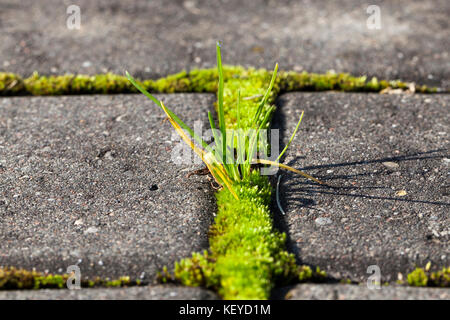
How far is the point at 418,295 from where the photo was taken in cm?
164

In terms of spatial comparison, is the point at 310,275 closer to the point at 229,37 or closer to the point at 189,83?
the point at 189,83

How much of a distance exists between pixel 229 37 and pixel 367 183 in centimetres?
176

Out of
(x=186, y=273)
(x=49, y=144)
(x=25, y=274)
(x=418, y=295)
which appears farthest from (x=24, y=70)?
(x=418, y=295)

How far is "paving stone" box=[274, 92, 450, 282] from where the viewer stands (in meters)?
1.82

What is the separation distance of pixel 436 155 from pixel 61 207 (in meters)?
1.68

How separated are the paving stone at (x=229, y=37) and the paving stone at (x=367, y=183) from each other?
48cm

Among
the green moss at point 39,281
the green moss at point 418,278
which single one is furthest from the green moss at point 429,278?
the green moss at point 39,281

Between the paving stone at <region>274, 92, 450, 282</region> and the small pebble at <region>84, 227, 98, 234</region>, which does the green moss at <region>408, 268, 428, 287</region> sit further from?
the small pebble at <region>84, 227, 98, 234</region>

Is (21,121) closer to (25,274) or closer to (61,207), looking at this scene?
(61,207)

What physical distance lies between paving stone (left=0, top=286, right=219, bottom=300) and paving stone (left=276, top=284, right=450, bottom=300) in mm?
273

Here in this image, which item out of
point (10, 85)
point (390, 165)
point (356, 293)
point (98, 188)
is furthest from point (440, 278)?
point (10, 85)

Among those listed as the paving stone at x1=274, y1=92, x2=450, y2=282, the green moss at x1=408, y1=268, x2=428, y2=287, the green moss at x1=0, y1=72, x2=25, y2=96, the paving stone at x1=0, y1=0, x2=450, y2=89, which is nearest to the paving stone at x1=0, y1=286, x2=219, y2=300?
the paving stone at x1=274, y1=92, x2=450, y2=282

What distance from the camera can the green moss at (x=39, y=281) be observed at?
5.58 ft

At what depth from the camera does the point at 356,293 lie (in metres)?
1.66
